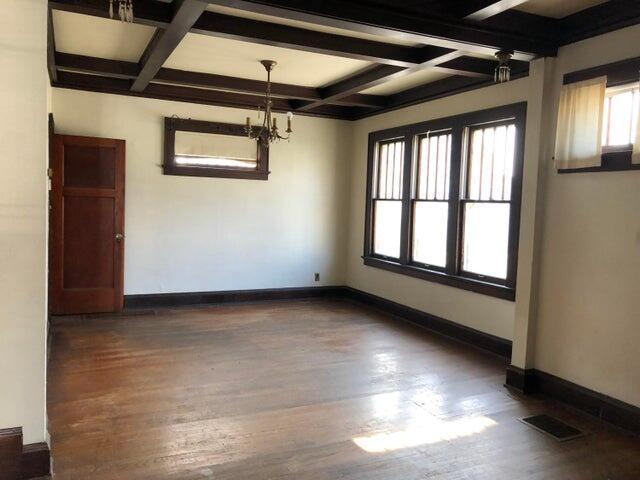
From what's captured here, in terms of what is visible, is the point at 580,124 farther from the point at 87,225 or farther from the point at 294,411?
the point at 87,225

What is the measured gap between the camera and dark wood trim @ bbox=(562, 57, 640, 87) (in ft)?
11.2

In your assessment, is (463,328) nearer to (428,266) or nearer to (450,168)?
(428,266)

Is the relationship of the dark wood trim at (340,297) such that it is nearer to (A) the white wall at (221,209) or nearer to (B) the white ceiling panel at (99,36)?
(A) the white wall at (221,209)

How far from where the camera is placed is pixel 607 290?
3.60 metres

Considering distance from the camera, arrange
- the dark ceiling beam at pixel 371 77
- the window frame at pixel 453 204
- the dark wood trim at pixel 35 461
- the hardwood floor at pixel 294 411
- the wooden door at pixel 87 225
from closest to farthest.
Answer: the dark wood trim at pixel 35 461
the hardwood floor at pixel 294 411
the dark ceiling beam at pixel 371 77
the window frame at pixel 453 204
the wooden door at pixel 87 225

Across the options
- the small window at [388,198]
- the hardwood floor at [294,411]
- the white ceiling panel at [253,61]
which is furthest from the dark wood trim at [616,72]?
the small window at [388,198]

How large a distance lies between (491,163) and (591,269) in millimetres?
1761

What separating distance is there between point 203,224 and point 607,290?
4748mm

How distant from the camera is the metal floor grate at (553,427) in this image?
11.0ft

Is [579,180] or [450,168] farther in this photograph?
[450,168]

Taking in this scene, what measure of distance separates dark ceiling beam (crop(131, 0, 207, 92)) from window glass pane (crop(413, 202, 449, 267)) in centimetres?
326

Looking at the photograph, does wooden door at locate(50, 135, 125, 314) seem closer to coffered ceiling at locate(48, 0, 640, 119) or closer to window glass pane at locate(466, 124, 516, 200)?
coffered ceiling at locate(48, 0, 640, 119)

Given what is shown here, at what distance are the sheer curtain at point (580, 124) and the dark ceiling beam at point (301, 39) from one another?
134cm

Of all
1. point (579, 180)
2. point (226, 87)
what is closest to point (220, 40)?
point (226, 87)
